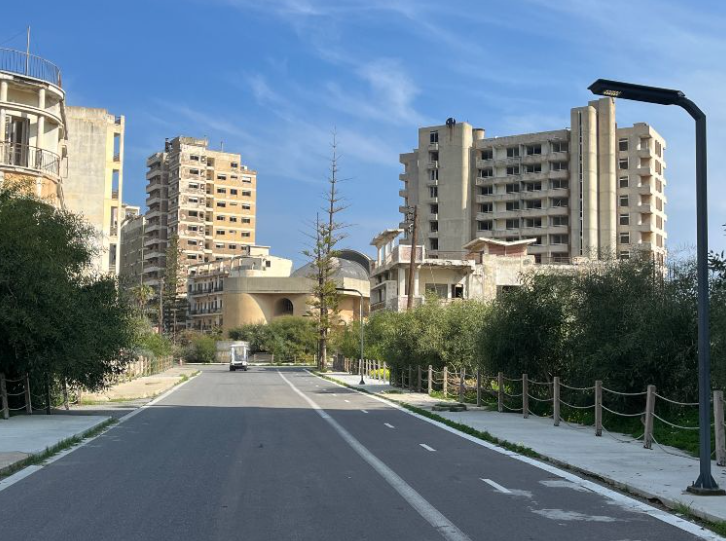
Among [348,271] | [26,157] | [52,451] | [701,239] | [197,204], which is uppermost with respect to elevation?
[197,204]

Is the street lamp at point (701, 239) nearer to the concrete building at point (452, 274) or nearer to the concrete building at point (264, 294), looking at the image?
the concrete building at point (452, 274)

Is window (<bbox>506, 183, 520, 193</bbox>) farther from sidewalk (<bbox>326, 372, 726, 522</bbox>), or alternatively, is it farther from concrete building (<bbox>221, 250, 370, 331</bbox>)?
sidewalk (<bbox>326, 372, 726, 522</bbox>)

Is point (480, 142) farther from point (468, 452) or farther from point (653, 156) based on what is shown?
point (468, 452)

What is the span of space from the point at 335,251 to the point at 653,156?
151ft

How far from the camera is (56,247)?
2398 centimetres

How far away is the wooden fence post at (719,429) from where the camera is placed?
529 inches

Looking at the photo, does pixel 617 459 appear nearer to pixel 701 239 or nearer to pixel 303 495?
pixel 701 239

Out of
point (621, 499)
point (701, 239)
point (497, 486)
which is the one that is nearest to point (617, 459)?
point (497, 486)

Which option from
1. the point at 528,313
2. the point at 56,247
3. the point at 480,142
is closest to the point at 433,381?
the point at 528,313

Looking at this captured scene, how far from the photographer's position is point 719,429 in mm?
13531

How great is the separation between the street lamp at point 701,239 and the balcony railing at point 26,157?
33704 millimetres

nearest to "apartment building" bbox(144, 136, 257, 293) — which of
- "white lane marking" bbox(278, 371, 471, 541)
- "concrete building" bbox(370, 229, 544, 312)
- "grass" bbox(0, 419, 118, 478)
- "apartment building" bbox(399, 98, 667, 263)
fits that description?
"apartment building" bbox(399, 98, 667, 263)

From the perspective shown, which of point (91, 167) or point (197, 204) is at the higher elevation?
point (197, 204)

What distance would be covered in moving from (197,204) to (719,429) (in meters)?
A: 146
